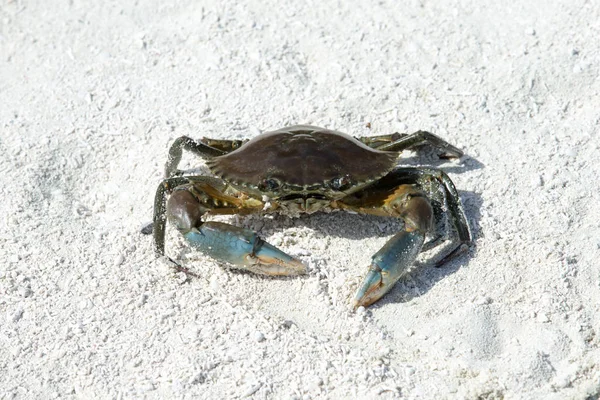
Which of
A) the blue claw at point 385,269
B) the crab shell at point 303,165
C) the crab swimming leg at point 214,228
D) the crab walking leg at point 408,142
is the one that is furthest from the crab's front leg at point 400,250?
the crab walking leg at point 408,142

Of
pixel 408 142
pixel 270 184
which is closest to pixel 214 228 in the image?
pixel 270 184

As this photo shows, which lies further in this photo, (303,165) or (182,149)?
(182,149)

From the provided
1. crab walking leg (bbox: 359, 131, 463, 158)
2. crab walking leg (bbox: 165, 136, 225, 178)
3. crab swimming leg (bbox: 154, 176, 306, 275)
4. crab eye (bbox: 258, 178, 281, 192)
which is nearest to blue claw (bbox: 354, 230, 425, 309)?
crab swimming leg (bbox: 154, 176, 306, 275)

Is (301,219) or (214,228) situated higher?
(214,228)

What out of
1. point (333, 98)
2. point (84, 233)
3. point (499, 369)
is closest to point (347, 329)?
point (499, 369)

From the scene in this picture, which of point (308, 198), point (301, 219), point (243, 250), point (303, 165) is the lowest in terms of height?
point (301, 219)

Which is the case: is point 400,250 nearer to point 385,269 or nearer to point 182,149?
point 385,269

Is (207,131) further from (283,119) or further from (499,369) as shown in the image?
(499,369)

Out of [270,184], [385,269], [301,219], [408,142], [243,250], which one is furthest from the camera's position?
[408,142]
